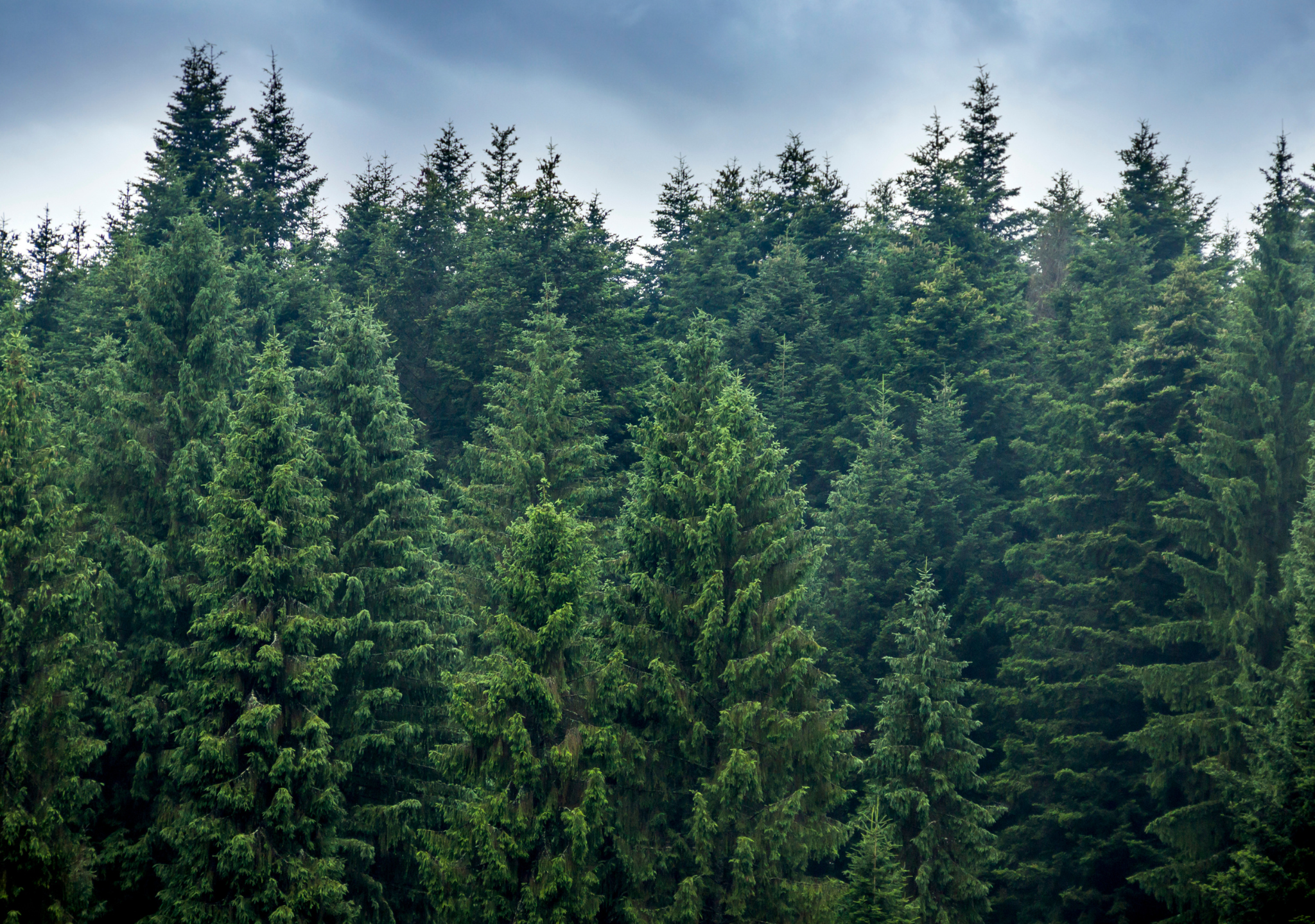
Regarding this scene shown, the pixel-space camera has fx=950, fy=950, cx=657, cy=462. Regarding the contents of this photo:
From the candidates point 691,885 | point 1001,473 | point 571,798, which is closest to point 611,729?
point 571,798

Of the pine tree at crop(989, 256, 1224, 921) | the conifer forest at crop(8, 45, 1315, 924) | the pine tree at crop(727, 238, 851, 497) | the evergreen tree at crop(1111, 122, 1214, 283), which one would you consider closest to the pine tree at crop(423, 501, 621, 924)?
the conifer forest at crop(8, 45, 1315, 924)

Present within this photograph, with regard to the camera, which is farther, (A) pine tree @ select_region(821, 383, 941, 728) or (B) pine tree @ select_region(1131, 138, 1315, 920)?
(A) pine tree @ select_region(821, 383, 941, 728)

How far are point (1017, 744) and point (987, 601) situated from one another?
5.08 meters

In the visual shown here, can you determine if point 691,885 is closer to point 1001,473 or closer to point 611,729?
point 611,729

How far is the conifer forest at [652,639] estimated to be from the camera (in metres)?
17.5

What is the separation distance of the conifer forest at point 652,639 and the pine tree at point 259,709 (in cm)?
8

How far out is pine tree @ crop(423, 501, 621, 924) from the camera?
1688 cm

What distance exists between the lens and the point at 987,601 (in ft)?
91.5

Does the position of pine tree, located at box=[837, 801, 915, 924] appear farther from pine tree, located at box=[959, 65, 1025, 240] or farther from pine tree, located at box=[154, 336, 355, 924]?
pine tree, located at box=[959, 65, 1025, 240]

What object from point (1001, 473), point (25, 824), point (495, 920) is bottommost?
point (495, 920)

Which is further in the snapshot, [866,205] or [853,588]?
[866,205]

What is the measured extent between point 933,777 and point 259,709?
43.8 ft

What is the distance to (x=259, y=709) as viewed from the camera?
57.4 ft

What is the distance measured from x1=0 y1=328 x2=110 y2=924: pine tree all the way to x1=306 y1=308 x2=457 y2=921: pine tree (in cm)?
472
